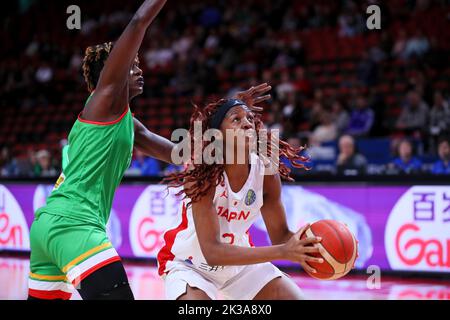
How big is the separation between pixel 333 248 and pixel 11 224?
6.91 meters

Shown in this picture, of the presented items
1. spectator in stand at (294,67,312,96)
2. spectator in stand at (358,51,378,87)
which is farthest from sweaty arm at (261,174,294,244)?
spectator in stand at (294,67,312,96)

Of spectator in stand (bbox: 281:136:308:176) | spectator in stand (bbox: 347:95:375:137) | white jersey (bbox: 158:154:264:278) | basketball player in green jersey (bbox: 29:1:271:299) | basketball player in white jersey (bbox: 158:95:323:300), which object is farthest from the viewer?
spectator in stand (bbox: 347:95:375:137)

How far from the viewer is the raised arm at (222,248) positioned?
2.91 metres

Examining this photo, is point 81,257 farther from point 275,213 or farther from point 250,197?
point 275,213

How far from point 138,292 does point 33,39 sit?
42.4ft

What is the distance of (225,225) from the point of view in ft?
11.2

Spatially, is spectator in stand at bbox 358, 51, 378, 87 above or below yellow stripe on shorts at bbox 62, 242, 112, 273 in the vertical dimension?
above

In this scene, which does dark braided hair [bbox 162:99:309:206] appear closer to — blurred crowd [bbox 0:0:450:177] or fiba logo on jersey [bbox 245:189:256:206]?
fiba logo on jersey [bbox 245:189:256:206]

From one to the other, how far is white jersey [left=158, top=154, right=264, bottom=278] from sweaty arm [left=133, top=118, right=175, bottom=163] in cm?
42

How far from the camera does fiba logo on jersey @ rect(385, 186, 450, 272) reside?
257 inches

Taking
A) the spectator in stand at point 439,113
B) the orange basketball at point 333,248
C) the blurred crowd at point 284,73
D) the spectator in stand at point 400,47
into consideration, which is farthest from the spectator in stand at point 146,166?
the orange basketball at point 333,248

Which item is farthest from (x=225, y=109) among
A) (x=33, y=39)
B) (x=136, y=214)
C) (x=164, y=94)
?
(x=33, y=39)

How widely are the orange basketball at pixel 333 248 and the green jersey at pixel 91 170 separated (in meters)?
0.95
